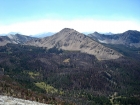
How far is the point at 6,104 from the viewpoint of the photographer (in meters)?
66.1

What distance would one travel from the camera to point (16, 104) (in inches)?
2744

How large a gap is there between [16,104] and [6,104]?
4.36m
